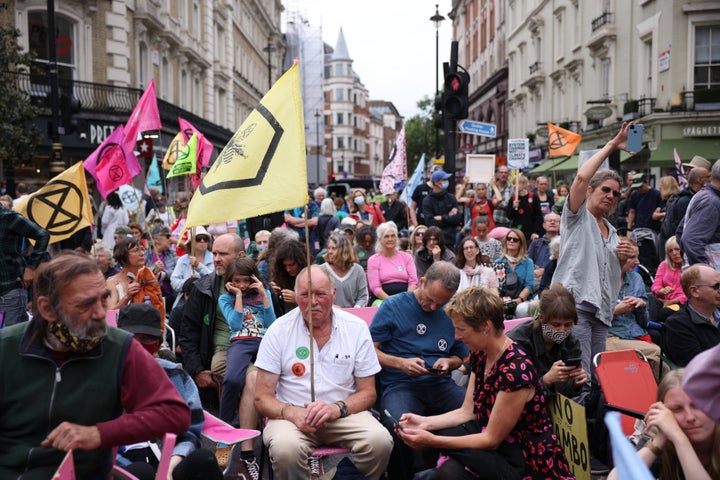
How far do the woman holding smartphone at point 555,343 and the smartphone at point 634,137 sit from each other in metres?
1.58

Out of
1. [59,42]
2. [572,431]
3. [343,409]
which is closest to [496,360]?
[572,431]

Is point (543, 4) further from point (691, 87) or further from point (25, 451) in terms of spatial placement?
point (25, 451)

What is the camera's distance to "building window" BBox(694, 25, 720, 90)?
25.2 metres

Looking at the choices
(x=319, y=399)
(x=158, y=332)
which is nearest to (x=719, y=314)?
(x=319, y=399)

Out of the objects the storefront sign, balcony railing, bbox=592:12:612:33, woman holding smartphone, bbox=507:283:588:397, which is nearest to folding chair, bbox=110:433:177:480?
woman holding smartphone, bbox=507:283:588:397

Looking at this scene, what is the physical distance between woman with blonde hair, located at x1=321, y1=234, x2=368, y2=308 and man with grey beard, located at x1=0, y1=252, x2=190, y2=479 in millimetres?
5082

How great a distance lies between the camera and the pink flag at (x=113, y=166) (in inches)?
437

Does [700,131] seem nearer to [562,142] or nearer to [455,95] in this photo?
[562,142]

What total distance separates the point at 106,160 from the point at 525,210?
682 cm

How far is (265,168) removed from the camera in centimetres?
502

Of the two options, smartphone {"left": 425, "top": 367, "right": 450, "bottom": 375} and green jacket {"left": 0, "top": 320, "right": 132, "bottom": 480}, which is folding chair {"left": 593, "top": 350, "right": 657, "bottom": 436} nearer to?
smartphone {"left": 425, "top": 367, "right": 450, "bottom": 375}

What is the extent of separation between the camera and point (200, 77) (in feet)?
126

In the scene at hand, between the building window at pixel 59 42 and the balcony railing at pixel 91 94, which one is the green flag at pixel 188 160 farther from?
the building window at pixel 59 42

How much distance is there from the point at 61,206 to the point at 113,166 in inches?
124
